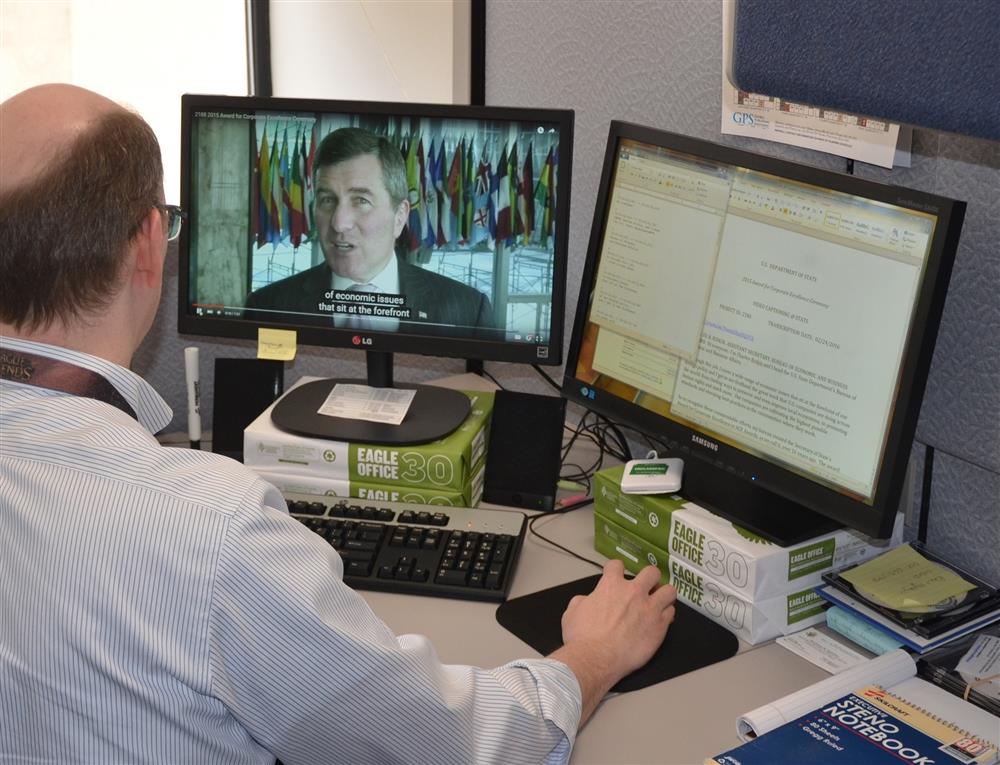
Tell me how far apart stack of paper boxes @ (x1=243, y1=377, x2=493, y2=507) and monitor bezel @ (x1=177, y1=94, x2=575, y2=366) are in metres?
0.10

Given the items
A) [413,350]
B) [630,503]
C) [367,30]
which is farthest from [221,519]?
[367,30]

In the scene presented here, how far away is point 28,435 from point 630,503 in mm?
613

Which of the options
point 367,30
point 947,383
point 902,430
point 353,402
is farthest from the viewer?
point 367,30

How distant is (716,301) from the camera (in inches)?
45.4

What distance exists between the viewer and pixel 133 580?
0.74 meters

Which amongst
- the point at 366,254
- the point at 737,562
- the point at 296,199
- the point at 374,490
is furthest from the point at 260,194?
the point at 737,562

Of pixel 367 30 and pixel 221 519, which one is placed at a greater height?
pixel 367 30

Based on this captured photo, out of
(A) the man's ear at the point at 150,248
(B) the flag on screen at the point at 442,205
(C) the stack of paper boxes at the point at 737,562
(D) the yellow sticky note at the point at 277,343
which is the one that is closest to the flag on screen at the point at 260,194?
(D) the yellow sticky note at the point at 277,343

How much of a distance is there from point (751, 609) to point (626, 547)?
191 millimetres

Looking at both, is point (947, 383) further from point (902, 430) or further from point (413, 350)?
point (413, 350)

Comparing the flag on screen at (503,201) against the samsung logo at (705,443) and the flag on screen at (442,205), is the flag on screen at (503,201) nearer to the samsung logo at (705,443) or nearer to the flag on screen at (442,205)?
the flag on screen at (442,205)

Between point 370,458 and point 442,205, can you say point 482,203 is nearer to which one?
point 442,205

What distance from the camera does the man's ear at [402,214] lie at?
136 cm

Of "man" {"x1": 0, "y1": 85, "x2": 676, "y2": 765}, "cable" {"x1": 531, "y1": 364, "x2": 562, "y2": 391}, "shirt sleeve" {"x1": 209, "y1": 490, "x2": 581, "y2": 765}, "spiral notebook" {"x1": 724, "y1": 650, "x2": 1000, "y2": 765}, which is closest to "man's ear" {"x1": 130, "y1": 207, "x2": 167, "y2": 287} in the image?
"man" {"x1": 0, "y1": 85, "x2": 676, "y2": 765}
